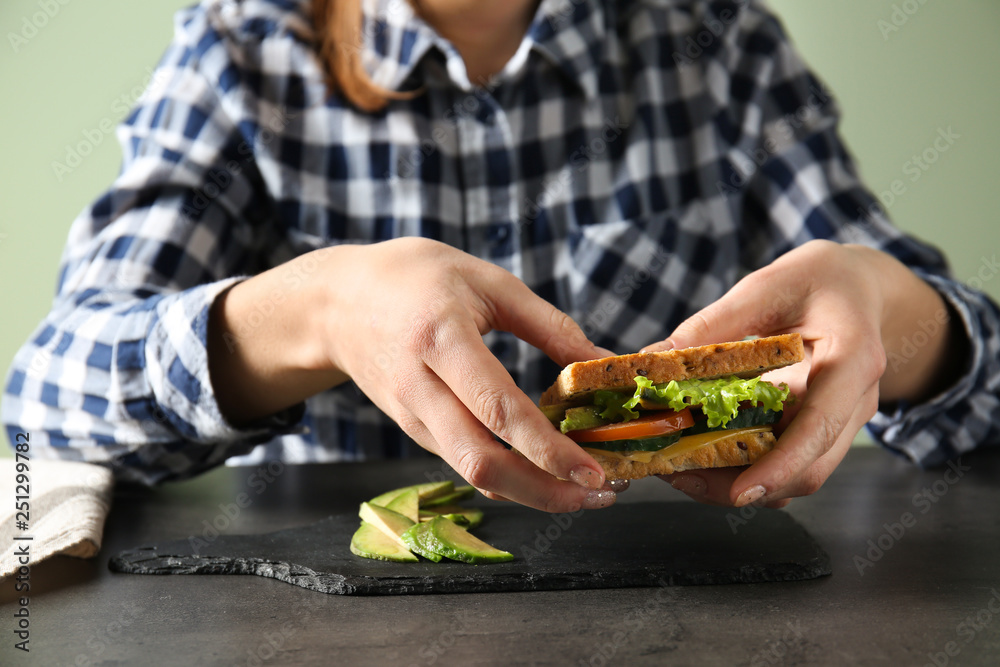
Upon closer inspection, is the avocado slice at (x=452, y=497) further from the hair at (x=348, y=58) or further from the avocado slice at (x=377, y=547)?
the hair at (x=348, y=58)

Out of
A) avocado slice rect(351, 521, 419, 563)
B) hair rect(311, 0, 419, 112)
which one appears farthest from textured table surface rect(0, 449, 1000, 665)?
hair rect(311, 0, 419, 112)

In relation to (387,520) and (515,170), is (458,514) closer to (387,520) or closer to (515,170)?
(387,520)

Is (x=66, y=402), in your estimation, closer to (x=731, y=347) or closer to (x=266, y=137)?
(x=266, y=137)

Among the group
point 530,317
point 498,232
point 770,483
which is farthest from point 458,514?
point 498,232

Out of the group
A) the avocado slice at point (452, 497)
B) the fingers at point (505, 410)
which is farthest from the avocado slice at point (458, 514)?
the fingers at point (505, 410)

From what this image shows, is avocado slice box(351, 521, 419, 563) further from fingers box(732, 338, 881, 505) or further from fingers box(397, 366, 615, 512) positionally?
fingers box(732, 338, 881, 505)
